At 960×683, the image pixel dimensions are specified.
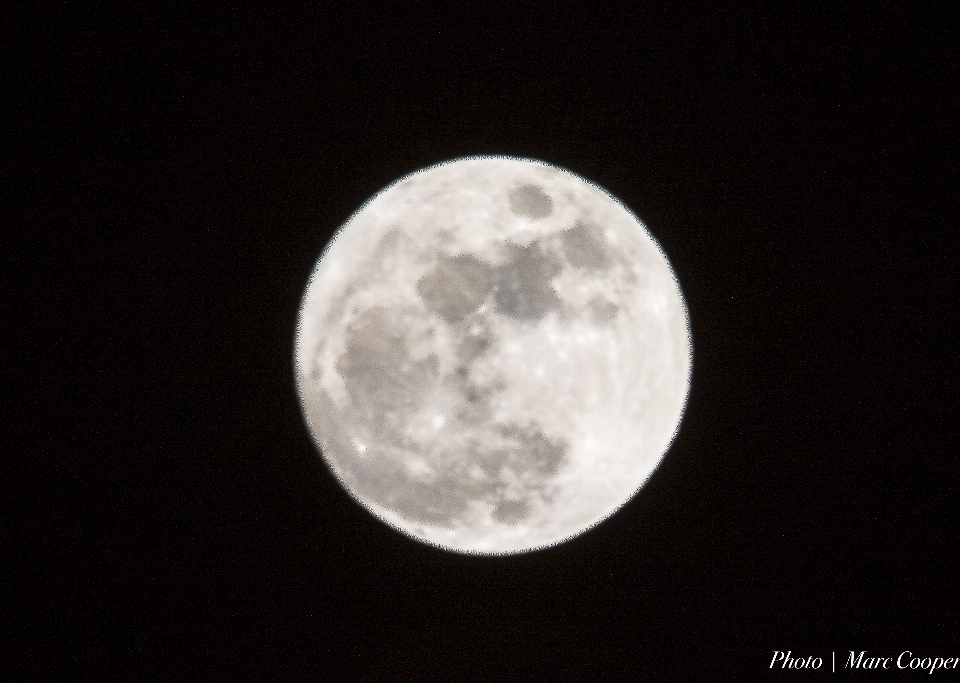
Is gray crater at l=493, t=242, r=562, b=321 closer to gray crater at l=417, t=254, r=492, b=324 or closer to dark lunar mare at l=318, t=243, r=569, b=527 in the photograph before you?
dark lunar mare at l=318, t=243, r=569, b=527

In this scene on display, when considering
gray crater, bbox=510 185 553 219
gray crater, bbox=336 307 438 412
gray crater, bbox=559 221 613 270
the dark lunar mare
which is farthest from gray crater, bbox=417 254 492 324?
gray crater, bbox=559 221 613 270

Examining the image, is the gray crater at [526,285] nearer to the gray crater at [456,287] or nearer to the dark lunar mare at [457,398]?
the dark lunar mare at [457,398]

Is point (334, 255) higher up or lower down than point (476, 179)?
lower down

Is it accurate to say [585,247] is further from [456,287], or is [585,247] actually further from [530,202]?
[456,287]

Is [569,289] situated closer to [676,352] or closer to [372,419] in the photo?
[676,352]

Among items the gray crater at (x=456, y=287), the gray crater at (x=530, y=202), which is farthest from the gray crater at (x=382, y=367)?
the gray crater at (x=530, y=202)

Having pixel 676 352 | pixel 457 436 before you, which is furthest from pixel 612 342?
pixel 457 436
